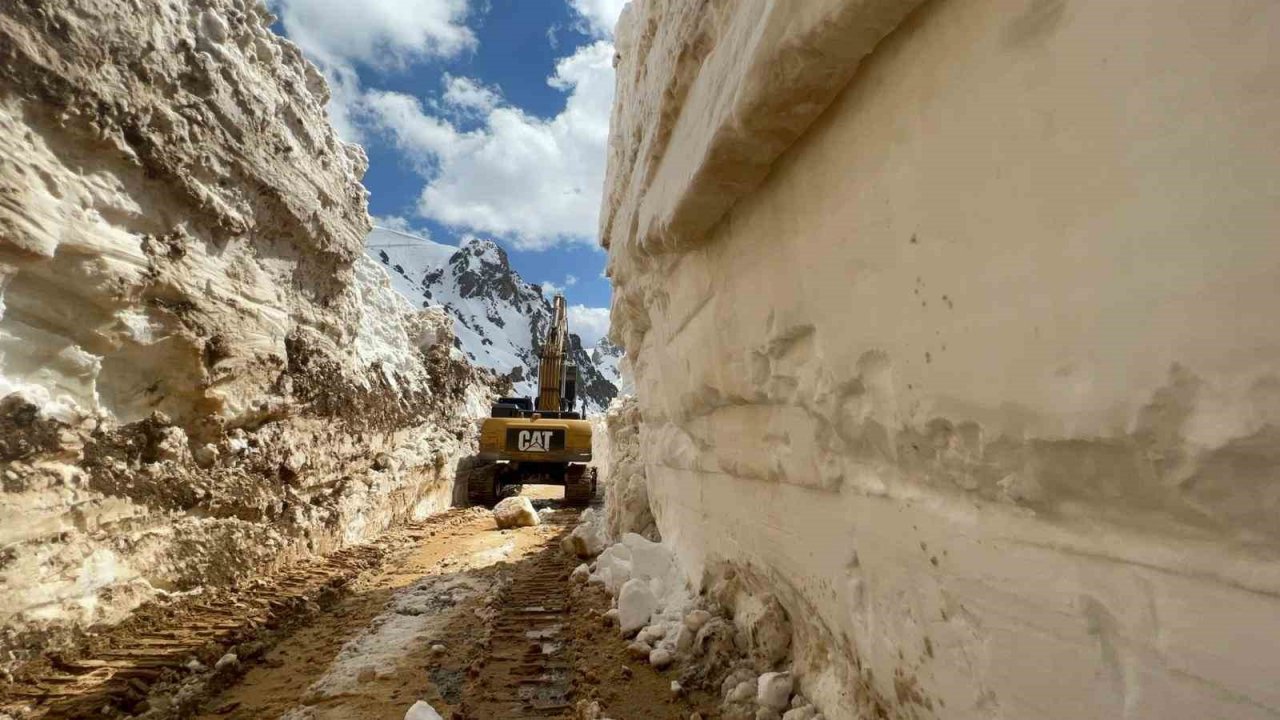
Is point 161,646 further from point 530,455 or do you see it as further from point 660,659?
point 530,455

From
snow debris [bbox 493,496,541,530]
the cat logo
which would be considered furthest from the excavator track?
the cat logo

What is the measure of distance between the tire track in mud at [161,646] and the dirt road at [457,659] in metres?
0.20

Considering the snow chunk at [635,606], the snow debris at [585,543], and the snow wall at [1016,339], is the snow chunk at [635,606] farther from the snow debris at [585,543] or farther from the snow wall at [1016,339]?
the snow debris at [585,543]

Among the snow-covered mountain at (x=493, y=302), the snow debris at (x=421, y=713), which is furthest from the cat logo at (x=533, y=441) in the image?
the snow-covered mountain at (x=493, y=302)

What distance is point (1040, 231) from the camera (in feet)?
3.84

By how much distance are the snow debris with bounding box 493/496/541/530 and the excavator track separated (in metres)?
3.24

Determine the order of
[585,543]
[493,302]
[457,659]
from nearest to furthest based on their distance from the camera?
[457,659] → [585,543] → [493,302]

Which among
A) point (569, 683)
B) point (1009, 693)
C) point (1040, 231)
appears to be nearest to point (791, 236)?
point (1040, 231)

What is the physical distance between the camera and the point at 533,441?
1132 cm

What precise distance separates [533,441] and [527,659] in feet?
25.7

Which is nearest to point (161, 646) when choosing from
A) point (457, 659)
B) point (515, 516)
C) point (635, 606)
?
point (457, 659)

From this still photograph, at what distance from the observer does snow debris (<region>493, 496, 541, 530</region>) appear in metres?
8.48

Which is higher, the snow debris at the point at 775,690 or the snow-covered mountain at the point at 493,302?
the snow-covered mountain at the point at 493,302

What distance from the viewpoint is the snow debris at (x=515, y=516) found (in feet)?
27.8
